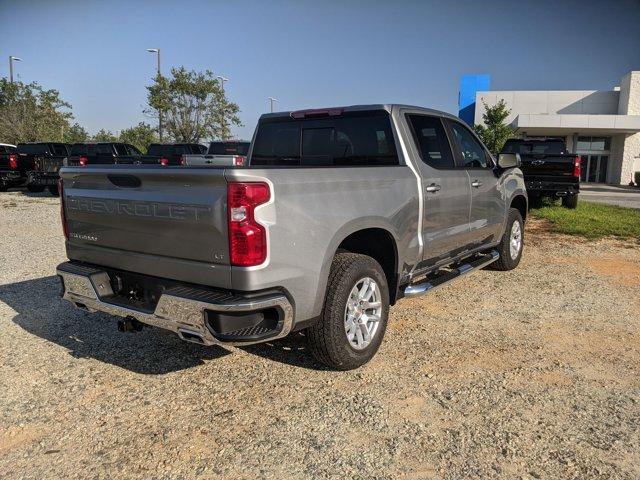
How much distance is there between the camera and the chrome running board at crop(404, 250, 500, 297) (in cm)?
426

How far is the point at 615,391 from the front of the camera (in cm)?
338

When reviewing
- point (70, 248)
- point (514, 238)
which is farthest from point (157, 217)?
point (514, 238)

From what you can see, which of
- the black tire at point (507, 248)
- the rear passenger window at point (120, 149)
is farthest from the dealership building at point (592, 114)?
the black tire at point (507, 248)

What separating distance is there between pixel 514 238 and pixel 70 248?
17.4 feet

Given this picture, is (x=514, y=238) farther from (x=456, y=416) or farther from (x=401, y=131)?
(x=456, y=416)

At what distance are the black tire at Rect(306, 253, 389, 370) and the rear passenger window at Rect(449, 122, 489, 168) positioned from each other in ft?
7.05

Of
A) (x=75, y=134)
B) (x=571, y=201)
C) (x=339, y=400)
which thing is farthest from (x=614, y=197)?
(x=75, y=134)

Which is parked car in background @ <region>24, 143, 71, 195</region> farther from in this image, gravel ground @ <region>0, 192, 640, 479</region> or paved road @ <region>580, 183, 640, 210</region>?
paved road @ <region>580, 183, 640, 210</region>

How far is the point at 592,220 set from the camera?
1127 centimetres

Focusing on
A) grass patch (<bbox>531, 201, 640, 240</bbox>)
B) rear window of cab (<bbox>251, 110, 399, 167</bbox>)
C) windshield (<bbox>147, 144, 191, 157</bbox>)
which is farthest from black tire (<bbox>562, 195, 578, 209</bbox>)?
windshield (<bbox>147, 144, 191, 157</bbox>)

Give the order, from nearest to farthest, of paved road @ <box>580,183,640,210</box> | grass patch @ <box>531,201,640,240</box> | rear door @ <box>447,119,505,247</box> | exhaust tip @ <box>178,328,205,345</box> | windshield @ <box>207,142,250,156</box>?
exhaust tip @ <box>178,328,205,345</box> < rear door @ <box>447,119,505,247</box> < grass patch @ <box>531,201,640,240</box> < windshield @ <box>207,142,250,156</box> < paved road @ <box>580,183,640,210</box>

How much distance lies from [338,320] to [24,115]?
38.9 meters

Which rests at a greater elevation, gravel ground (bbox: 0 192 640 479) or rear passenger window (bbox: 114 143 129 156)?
rear passenger window (bbox: 114 143 129 156)

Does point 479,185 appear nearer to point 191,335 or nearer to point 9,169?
point 191,335
